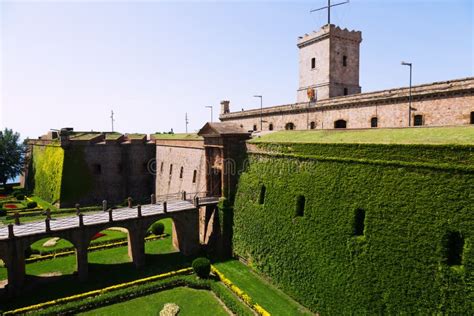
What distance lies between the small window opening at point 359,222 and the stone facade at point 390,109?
9029 mm

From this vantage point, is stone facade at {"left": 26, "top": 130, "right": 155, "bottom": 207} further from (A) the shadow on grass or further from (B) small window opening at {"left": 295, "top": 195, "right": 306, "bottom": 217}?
(B) small window opening at {"left": 295, "top": 195, "right": 306, "bottom": 217}

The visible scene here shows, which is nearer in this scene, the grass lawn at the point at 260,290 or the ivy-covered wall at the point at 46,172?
the grass lawn at the point at 260,290

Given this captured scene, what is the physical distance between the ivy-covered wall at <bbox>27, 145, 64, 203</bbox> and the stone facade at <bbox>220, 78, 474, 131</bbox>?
27094 millimetres

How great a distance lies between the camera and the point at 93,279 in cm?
2327

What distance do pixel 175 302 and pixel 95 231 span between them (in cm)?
746

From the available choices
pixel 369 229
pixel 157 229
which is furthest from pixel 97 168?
pixel 369 229

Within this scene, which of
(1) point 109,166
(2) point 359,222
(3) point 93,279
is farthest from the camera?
(1) point 109,166

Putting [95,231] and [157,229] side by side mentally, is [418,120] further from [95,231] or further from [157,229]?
[95,231]

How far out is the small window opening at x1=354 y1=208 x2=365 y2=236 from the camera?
696 inches

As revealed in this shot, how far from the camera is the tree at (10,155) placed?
2125 inches

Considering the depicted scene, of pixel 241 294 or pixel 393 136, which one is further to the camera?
pixel 241 294

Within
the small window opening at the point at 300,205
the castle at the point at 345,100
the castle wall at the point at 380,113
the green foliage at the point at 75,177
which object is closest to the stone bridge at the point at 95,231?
the small window opening at the point at 300,205

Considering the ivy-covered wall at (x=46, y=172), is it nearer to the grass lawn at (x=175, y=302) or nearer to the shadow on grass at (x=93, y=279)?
the shadow on grass at (x=93, y=279)

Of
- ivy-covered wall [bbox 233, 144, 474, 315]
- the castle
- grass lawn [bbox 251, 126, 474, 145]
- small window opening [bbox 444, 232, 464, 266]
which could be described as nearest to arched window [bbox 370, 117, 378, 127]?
the castle
